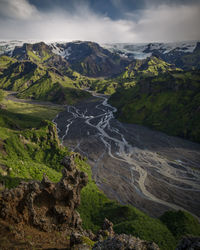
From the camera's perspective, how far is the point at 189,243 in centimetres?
1359

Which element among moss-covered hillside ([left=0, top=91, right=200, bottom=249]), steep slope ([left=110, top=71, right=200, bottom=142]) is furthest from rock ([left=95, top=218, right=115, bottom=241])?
steep slope ([left=110, top=71, right=200, bottom=142])

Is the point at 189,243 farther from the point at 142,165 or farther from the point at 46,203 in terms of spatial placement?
the point at 142,165

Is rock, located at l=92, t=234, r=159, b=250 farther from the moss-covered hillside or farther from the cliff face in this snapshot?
the moss-covered hillside

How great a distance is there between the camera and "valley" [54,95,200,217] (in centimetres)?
6794

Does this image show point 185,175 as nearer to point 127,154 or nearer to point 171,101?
point 127,154

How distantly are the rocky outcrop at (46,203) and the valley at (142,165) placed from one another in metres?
43.1

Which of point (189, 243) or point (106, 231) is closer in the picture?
point (189, 243)

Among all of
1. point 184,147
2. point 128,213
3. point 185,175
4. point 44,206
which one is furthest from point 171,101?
point 44,206

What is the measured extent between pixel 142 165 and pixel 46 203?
78.0 metres

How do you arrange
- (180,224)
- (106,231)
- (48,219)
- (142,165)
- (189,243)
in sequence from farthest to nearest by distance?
(142,165) < (180,224) < (106,231) < (48,219) < (189,243)

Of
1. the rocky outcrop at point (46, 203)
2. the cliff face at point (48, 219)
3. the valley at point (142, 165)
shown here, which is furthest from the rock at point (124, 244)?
the valley at point (142, 165)

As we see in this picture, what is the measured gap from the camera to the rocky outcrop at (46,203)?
2112 cm

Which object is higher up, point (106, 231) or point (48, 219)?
point (48, 219)

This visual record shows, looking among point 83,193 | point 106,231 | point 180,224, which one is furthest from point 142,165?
point 106,231
